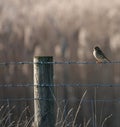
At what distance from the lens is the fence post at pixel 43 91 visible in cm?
421

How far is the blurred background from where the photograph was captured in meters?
10.3

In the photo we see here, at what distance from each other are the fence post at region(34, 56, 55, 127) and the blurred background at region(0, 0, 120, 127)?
4.58 metres

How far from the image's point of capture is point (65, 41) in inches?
470

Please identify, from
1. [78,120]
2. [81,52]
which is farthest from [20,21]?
[78,120]

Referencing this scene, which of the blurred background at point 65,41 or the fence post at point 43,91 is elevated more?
the blurred background at point 65,41

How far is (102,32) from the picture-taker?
40.4 feet

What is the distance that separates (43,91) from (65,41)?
7.73 m

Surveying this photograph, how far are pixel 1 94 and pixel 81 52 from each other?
193 centimetres

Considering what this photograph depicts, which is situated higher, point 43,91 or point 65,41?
point 65,41

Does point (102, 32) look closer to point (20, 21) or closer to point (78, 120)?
point (20, 21)

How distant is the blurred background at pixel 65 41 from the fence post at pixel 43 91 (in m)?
4.58

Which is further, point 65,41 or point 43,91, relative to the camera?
point 65,41

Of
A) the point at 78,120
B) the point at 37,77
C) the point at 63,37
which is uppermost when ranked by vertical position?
the point at 63,37

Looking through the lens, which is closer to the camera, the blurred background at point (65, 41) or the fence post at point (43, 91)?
the fence post at point (43, 91)
